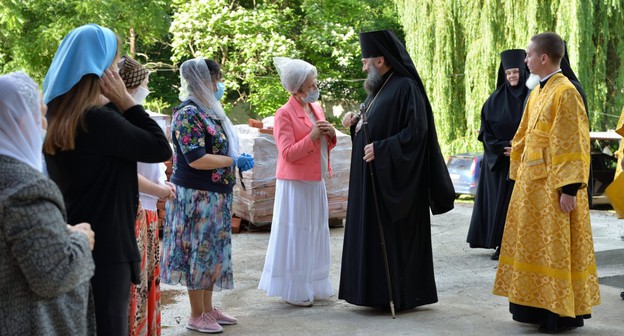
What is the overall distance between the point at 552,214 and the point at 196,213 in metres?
2.44

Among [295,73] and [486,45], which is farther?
[486,45]

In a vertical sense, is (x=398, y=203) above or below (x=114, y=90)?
below

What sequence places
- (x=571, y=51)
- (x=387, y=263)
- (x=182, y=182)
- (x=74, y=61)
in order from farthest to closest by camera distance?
1. (x=571, y=51)
2. (x=387, y=263)
3. (x=182, y=182)
4. (x=74, y=61)

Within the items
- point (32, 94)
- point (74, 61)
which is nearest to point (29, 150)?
point (32, 94)

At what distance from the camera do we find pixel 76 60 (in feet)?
11.7

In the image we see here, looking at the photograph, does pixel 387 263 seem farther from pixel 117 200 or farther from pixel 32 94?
pixel 32 94

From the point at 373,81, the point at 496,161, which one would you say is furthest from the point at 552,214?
the point at 496,161

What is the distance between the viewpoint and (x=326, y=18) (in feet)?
83.2

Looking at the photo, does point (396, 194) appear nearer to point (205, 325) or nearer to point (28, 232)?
point (205, 325)

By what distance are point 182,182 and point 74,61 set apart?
2.50m

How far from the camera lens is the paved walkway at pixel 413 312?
6184 mm

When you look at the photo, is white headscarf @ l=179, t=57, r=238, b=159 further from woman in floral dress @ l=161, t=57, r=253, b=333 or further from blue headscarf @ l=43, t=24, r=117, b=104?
blue headscarf @ l=43, t=24, r=117, b=104

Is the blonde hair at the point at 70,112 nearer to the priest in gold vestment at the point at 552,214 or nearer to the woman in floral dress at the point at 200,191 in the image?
the woman in floral dress at the point at 200,191

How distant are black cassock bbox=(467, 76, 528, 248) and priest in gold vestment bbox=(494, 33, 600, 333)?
9.73 ft
